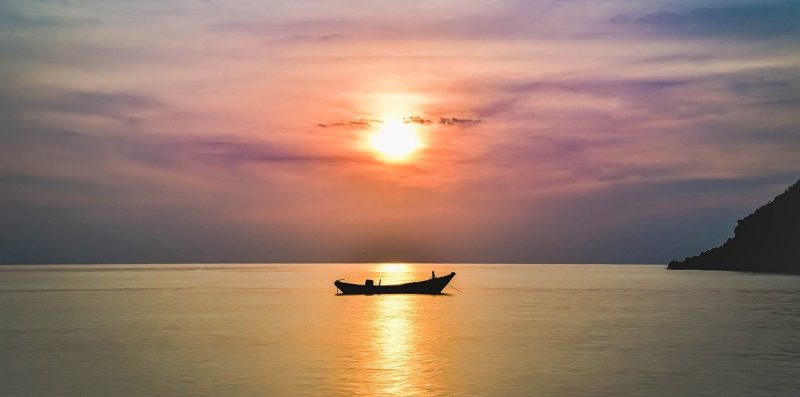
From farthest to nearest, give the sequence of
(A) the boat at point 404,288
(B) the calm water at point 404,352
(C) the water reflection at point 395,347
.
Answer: (A) the boat at point 404,288 < (C) the water reflection at point 395,347 < (B) the calm water at point 404,352

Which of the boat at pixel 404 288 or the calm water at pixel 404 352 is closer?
the calm water at pixel 404 352

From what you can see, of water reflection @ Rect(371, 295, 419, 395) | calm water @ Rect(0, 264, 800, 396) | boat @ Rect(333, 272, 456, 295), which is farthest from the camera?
boat @ Rect(333, 272, 456, 295)

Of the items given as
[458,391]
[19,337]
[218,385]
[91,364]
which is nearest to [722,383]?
[458,391]

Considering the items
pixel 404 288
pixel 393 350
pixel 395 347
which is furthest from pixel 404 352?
pixel 404 288

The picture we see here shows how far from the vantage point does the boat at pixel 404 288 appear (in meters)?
114

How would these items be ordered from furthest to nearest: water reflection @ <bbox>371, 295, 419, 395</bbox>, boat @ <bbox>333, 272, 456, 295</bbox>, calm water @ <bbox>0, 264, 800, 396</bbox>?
boat @ <bbox>333, 272, 456, 295</bbox> → water reflection @ <bbox>371, 295, 419, 395</bbox> → calm water @ <bbox>0, 264, 800, 396</bbox>

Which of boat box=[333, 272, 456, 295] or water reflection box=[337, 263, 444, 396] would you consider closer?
water reflection box=[337, 263, 444, 396]

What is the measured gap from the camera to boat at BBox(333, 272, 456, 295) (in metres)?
114

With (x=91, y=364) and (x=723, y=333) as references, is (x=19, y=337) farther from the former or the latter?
(x=723, y=333)

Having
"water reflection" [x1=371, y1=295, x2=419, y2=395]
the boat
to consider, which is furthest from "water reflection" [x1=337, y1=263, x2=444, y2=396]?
the boat

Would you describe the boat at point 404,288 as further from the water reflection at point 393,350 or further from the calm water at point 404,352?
the calm water at point 404,352

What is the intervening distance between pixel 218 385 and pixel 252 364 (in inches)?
265

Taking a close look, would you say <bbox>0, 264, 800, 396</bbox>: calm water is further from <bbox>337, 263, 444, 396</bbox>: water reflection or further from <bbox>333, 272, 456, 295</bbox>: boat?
<bbox>333, 272, 456, 295</bbox>: boat

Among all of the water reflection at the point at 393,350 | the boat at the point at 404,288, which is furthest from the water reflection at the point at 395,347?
the boat at the point at 404,288
